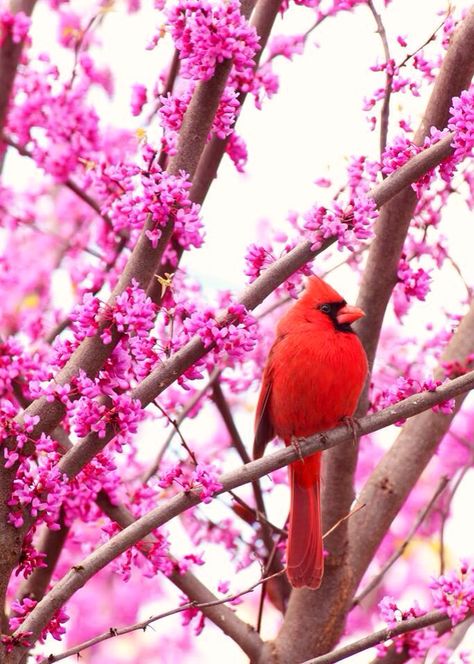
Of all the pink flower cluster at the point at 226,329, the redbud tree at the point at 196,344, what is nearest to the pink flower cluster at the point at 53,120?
the redbud tree at the point at 196,344

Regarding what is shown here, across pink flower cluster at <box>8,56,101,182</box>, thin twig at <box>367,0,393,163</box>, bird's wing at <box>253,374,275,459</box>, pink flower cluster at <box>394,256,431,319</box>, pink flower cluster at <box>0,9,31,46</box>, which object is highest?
pink flower cluster at <box>8,56,101,182</box>

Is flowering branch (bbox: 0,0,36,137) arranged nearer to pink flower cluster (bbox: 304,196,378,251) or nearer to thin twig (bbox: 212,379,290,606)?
pink flower cluster (bbox: 304,196,378,251)

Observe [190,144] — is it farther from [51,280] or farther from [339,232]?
[51,280]

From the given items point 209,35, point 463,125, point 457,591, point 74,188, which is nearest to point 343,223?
point 463,125

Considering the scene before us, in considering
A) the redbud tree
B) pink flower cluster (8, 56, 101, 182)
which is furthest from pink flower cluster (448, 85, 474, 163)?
pink flower cluster (8, 56, 101, 182)

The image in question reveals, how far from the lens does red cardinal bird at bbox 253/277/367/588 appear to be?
3.56 m

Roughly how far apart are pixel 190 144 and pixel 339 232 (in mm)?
473

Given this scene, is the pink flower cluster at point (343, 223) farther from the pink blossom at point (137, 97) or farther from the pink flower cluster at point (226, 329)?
the pink blossom at point (137, 97)

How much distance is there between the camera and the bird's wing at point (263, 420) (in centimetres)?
390

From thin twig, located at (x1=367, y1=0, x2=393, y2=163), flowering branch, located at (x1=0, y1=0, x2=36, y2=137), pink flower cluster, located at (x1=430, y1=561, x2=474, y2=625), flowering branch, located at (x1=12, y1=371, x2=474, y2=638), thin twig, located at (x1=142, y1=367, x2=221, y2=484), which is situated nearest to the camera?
flowering branch, located at (x1=12, y1=371, x2=474, y2=638)

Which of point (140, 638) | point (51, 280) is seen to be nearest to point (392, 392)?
point (51, 280)

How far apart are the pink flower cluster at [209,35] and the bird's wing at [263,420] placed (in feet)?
5.05

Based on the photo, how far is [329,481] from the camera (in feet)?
12.2

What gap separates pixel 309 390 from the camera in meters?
3.72
